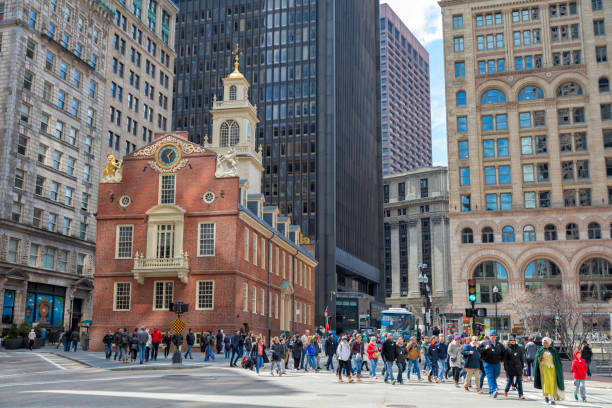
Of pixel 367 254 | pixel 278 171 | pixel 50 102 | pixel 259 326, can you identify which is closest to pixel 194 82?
pixel 278 171

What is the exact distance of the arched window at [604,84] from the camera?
7944 cm

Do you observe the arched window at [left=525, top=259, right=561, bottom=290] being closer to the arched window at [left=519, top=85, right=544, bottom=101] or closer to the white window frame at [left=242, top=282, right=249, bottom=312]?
the arched window at [left=519, top=85, right=544, bottom=101]

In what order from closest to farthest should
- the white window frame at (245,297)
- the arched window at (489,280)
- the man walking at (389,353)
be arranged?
the man walking at (389,353) → the white window frame at (245,297) → the arched window at (489,280)

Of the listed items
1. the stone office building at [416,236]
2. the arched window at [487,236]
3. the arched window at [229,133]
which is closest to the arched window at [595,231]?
the arched window at [487,236]

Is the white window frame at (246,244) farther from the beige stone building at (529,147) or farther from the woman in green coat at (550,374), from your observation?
the beige stone building at (529,147)

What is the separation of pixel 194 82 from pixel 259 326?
81.0 m

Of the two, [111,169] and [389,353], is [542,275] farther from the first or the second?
[389,353]

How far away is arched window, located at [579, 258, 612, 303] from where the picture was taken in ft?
243

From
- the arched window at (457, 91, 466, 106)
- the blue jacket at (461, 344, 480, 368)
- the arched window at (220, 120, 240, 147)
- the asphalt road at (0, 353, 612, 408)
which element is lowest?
the asphalt road at (0, 353, 612, 408)

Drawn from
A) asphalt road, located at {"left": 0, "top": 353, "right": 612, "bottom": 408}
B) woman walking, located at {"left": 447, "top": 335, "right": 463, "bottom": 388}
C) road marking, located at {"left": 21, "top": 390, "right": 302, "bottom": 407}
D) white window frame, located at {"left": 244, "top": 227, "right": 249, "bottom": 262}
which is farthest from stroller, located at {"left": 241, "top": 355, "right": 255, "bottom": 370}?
white window frame, located at {"left": 244, "top": 227, "right": 249, "bottom": 262}

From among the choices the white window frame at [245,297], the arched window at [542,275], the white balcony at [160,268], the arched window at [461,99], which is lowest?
the white window frame at [245,297]

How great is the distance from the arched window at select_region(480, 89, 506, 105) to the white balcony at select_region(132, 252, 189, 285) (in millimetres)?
53597

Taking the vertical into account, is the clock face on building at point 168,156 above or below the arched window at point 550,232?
above

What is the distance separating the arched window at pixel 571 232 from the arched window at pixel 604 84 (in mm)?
17898
